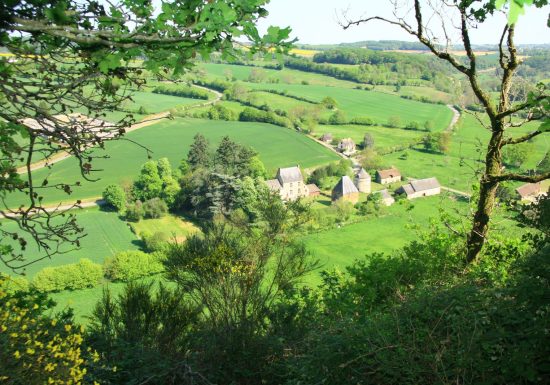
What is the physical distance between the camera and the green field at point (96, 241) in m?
30.0

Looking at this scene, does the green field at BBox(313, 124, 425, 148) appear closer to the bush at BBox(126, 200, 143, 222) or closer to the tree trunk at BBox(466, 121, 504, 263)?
the bush at BBox(126, 200, 143, 222)

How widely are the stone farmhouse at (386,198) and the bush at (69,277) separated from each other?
28.5m

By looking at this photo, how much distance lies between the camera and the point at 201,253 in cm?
910

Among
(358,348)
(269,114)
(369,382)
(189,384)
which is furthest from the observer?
(269,114)

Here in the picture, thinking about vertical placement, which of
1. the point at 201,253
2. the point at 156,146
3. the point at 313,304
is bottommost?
the point at 156,146

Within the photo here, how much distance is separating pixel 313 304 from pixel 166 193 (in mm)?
34289

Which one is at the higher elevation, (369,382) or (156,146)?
(369,382)

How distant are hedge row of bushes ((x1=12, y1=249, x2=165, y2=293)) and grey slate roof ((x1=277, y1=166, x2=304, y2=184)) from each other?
868 inches

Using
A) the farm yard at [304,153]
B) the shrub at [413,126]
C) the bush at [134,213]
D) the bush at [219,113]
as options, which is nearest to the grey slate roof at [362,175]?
the farm yard at [304,153]

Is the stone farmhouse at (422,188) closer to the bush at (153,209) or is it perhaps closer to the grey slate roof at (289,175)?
the grey slate roof at (289,175)

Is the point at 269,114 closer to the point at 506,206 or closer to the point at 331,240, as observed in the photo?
the point at 331,240

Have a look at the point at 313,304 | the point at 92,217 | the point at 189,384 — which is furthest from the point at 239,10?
the point at 92,217

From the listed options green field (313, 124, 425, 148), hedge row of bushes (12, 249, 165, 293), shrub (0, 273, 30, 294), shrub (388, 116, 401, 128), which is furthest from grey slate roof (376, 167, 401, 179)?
shrub (0, 273, 30, 294)

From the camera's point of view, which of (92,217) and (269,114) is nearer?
(92,217)
